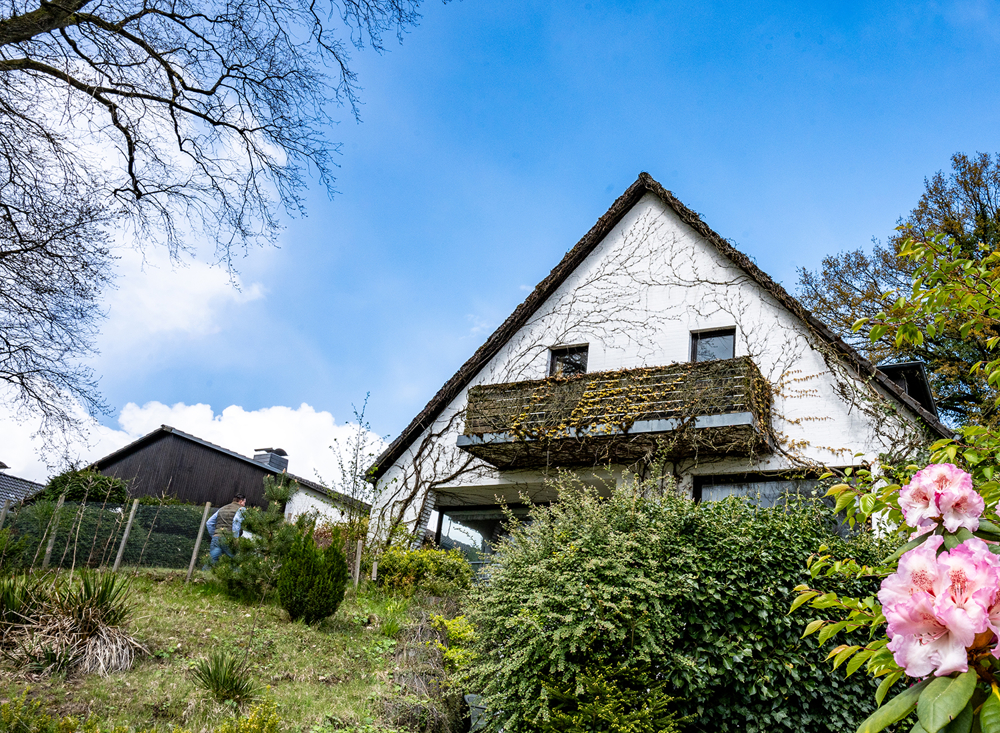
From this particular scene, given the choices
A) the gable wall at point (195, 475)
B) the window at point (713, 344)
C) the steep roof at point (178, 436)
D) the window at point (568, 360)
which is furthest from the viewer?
the gable wall at point (195, 475)

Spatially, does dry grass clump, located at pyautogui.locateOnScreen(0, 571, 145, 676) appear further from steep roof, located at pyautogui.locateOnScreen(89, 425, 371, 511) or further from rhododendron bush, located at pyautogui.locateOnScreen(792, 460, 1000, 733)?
steep roof, located at pyautogui.locateOnScreen(89, 425, 371, 511)

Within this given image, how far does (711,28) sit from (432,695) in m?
8.93

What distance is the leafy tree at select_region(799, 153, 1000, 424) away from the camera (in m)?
20.0

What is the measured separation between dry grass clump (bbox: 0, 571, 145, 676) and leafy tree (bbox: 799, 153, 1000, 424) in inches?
733

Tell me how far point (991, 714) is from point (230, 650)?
7.89 metres

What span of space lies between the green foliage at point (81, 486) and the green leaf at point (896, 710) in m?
15.3

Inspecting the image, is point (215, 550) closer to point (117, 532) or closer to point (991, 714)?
point (117, 532)

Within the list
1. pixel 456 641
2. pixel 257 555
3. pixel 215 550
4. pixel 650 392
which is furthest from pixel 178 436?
pixel 456 641

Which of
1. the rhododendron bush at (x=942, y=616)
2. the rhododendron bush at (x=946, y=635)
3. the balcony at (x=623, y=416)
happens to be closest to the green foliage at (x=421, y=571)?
the balcony at (x=623, y=416)

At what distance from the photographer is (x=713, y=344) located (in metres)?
13.8

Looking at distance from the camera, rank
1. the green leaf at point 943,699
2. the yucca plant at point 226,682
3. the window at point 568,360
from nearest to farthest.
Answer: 1. the green leaf at point 943,699
2. the yucca plant at point 226,682
3. the window at point 568,360

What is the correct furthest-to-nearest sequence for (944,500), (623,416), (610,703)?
(623,416) < (610,703) < (944,500)

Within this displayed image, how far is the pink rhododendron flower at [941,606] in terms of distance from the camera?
1763 mm

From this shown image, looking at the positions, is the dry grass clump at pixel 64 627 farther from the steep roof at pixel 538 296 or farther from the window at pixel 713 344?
the window at pixel 713 344
